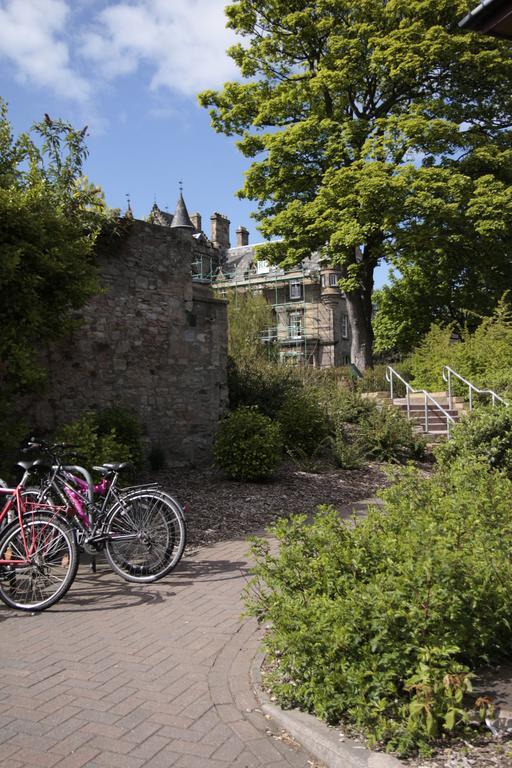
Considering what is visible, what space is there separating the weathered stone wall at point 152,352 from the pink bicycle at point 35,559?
4741 mm

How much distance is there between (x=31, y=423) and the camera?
31.2 ft

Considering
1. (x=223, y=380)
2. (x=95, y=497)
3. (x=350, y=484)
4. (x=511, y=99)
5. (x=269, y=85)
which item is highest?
(x=269, y=85)

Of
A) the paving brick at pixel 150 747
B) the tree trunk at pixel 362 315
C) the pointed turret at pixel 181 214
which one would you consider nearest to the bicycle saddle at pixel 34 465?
the paving brick at pixel 150 747

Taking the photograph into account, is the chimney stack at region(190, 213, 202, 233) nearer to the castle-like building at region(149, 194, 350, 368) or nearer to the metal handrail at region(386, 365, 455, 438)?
the castle-like building at region(149, 194, 350, 368)

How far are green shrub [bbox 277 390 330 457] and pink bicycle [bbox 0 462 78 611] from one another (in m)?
7.40

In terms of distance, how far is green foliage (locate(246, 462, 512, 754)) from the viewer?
2727 millimetres

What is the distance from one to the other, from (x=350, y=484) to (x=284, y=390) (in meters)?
4.13

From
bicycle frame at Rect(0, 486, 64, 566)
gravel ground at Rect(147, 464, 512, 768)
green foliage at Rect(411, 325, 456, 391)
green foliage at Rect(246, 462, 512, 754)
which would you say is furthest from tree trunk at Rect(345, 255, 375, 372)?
green foliage at Rect(246, 462, 512, 754)

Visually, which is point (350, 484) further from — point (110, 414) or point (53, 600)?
point (53, 600)

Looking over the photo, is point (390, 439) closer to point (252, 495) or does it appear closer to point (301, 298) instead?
point (252, 495)

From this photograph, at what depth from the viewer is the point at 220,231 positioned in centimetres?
5219

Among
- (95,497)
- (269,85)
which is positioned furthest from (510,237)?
(95,497)

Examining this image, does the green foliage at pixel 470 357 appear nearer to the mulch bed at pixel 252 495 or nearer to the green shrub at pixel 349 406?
the green shrub at pixel 349 406

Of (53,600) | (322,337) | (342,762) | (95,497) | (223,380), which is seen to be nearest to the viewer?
(342,762)
